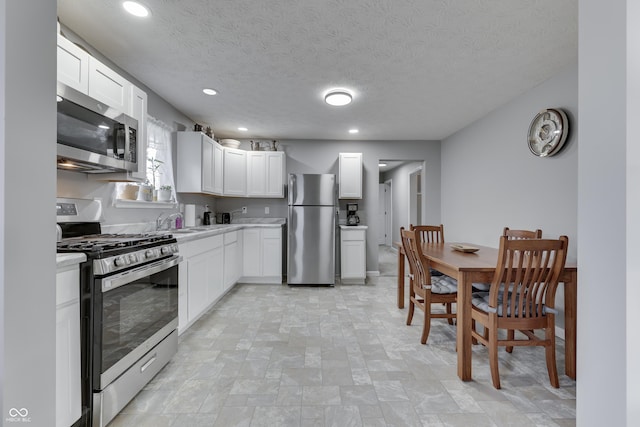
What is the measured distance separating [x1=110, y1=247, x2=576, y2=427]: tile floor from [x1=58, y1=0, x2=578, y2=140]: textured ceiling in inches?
95.3

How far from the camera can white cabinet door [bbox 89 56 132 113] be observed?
1.77m

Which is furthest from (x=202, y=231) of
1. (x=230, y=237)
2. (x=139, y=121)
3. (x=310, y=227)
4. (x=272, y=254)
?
(x=310, y=227)

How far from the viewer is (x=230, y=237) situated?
3.68 m

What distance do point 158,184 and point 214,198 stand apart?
A: 1517 millimetres

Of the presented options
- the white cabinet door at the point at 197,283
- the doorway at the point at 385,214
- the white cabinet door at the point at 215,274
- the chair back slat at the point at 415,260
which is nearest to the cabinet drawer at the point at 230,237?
the white cabinet door at the point at 215,274

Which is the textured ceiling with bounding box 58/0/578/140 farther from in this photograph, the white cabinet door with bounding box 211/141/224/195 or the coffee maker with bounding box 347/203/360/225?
the coffee maker with bounding box 347/203/360/225

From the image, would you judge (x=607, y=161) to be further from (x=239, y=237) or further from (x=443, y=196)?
(x=443, y=196)

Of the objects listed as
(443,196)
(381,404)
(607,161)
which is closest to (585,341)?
(607,161)

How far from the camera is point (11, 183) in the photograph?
2.52ft

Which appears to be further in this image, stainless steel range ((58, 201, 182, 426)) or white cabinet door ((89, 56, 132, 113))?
white cabinet door ((89, 56, 132, 113))

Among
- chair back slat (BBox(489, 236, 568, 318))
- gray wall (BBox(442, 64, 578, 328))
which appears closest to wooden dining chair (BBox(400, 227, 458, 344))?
chair back slat (BBox(489, 236, 568, 318))

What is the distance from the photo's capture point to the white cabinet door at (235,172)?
426 cm

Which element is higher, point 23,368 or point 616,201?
point 616,201

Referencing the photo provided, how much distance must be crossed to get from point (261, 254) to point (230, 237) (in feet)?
2.39
